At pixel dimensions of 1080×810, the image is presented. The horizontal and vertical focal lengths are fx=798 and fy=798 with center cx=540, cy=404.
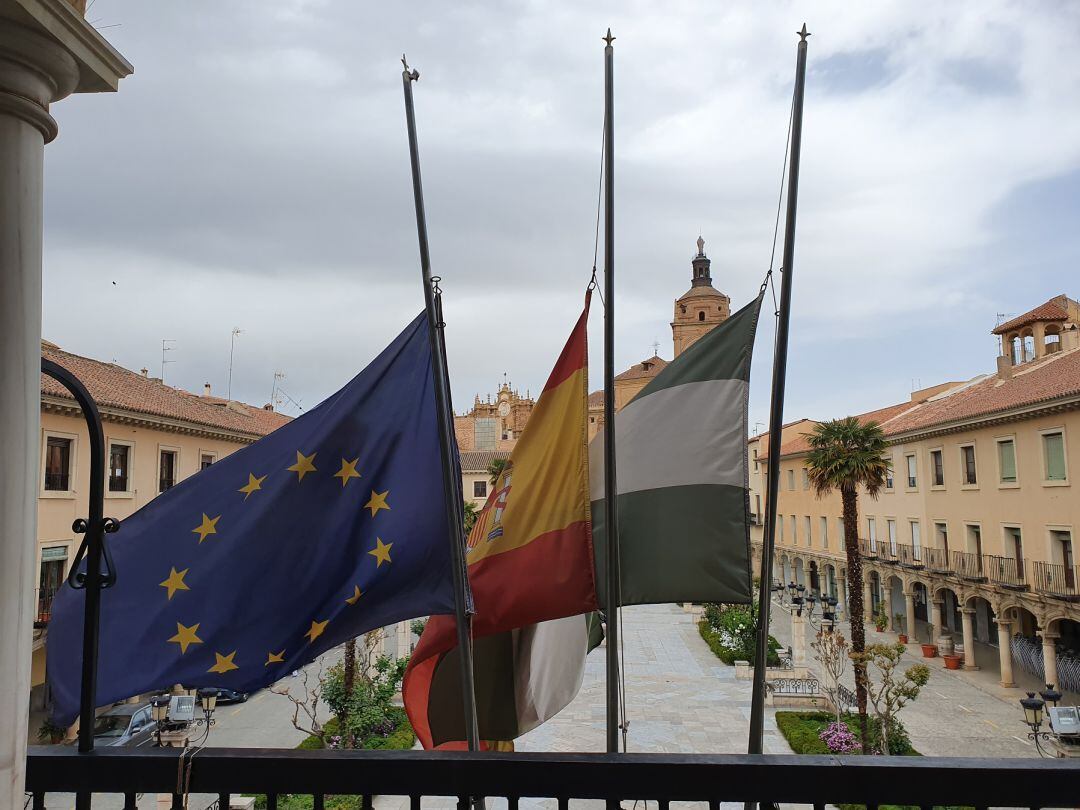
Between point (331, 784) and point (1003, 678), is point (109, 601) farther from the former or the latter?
point (1003, 678)

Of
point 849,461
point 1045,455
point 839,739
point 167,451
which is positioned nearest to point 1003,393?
point 1045,455

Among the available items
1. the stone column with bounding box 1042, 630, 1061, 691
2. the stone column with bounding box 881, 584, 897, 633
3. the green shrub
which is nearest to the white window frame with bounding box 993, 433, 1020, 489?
the stone column with bounding box 1042, 630, 1061, 691

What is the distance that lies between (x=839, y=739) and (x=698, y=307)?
5954cm

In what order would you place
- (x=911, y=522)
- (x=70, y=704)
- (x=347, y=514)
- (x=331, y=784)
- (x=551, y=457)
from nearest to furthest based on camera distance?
(x=331, y=784) → (x=70, y=704) → (x=347, y=514) → (x=551, y=457) → (x=911, y=522)

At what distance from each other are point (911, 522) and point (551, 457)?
106 feet

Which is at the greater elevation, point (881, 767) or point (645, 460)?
point (645, 460)

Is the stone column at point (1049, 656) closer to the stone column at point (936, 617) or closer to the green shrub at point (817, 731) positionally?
the green shrub at point (817, 731)

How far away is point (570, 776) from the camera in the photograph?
2141 mm

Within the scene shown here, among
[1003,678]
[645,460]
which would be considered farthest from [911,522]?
[645,460]

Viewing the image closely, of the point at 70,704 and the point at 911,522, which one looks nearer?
the point at 70,704

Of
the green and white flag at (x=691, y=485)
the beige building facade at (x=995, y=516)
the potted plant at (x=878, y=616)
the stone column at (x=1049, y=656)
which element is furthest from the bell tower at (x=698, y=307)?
the green and white flag at (x=691, y=485)

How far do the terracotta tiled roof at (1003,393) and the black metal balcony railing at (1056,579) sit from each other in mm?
4629

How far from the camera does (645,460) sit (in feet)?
12.0

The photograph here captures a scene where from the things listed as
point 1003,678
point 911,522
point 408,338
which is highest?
point 408,338
